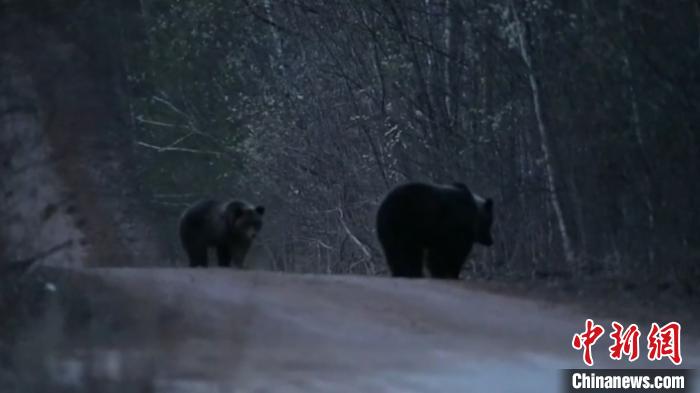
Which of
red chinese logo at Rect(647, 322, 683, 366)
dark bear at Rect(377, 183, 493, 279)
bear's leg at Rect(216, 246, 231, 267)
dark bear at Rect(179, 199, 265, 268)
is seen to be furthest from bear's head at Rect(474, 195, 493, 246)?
red chinese logo at Rect(647, 322, 683, 366)

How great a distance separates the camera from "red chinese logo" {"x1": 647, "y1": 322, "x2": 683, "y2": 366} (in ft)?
41.3

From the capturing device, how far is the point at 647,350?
13.0 m

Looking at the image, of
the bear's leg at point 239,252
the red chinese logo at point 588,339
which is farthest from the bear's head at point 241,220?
the red chinese logo at point 588,339

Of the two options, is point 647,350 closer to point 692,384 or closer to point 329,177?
point 692,384

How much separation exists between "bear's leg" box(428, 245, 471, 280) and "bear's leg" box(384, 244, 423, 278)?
220 mm

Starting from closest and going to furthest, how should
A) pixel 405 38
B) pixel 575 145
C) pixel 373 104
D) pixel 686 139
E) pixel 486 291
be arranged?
pixel 486 291
pixel 686 139
pixel 575 145
pixel 405 38
pixel 373 104

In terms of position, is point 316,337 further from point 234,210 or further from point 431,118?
point 431,118

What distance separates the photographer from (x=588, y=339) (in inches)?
518

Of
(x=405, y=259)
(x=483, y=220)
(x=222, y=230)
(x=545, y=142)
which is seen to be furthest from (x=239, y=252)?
(x=545, y=142)

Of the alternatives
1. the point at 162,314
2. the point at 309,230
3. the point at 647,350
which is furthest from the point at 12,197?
the point at 309,230

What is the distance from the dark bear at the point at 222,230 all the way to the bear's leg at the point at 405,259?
3263mm

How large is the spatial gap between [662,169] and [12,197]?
8860mm

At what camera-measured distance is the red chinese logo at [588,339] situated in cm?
1218

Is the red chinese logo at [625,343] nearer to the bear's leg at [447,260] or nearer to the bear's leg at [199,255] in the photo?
the bear's leg at [447,260]
